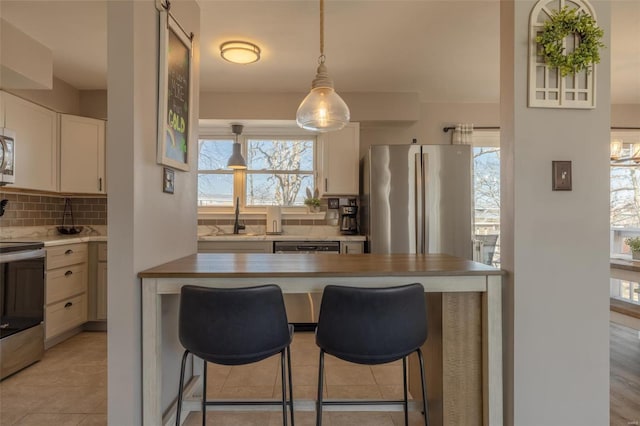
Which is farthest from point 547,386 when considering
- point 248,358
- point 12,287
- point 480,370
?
point 12,287

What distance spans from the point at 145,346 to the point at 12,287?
1.71 metres

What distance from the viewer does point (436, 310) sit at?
1.75 meters

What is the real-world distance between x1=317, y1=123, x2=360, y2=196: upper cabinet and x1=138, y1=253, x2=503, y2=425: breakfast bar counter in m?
2.19

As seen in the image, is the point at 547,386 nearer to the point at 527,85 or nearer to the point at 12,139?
the point at 527,85

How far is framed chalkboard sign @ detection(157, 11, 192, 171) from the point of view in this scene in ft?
5.49

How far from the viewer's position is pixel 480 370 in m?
1.61

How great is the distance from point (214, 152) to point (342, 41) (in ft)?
7.48

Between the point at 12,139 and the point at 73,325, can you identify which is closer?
the point at 12,139

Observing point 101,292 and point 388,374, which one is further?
point 101,292

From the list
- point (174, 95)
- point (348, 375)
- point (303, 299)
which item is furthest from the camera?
point (303, 299)

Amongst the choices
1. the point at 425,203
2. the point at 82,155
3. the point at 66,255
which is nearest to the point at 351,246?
the point at 425,203

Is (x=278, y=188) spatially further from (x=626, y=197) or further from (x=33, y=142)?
(x=626, y=197)

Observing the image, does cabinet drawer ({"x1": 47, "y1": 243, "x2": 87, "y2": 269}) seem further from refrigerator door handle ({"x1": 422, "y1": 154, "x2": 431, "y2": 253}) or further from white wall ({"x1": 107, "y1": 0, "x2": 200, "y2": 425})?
refrigerator door handle ({"x1": 422, "y1": 154, "x2": 431, "y2": 253})

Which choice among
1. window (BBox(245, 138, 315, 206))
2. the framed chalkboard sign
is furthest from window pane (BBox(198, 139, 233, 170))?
the framed chalkboard sign
